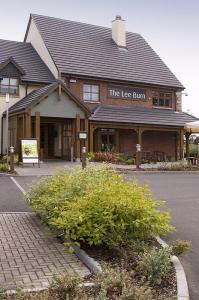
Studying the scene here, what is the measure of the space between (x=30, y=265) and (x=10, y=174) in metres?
11.9

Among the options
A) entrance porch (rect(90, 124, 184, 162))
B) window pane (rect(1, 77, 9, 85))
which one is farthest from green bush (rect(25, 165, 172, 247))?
window pane (rect(1, 77, 9, 85))

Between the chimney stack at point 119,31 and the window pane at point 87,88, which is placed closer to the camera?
the window pane at point 87,88

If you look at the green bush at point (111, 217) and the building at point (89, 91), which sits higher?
the building at point (89, 91)

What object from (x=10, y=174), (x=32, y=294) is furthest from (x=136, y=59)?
(x=32, y=294)

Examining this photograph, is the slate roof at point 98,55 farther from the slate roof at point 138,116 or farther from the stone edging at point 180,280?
the stone edging at point 180,280

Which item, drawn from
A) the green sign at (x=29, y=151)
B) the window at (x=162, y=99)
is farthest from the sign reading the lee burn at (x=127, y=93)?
the green sign at (x=29, y=151)

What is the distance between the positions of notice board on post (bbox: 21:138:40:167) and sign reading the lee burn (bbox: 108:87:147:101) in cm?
984

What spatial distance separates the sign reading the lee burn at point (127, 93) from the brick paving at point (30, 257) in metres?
21.8

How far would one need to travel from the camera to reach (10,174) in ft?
56.7

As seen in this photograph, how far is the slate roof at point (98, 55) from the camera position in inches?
1117

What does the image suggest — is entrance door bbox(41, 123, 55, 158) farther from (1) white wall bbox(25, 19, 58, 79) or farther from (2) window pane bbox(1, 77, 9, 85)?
(2) window pane bbox(1, 77, 9, 85)

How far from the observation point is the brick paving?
516 cm

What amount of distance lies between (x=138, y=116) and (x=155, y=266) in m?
23.5

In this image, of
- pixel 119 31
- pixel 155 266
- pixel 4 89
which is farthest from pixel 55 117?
pixel 155 266
